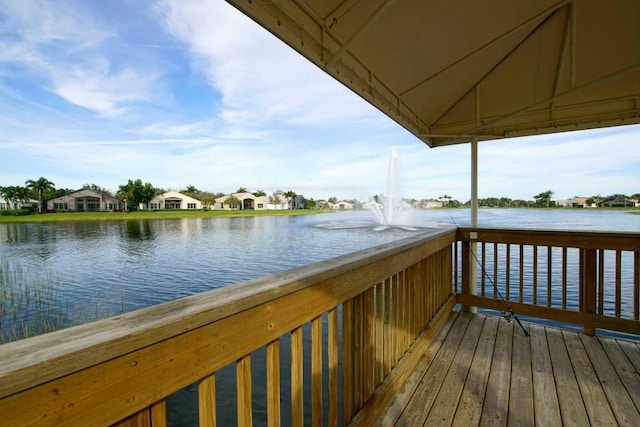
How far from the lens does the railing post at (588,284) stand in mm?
2566

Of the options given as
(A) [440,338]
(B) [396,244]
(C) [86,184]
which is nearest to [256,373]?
(A) [440,338]

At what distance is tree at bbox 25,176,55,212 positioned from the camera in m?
31.9

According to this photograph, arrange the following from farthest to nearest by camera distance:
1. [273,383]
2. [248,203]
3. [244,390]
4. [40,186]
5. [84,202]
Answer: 1. [248,203]
2. [84,202]
3. [40,186]
4. [273,383]
5. [244,390]

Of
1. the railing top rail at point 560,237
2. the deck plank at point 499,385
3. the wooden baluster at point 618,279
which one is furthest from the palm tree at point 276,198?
the wooden baluster at point 618,279

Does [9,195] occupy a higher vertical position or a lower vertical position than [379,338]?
higher

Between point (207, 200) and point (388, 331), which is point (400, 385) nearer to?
point (388, 331)

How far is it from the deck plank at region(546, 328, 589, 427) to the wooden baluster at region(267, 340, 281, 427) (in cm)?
157

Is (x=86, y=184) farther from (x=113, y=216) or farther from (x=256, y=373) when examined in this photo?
(x=256, y=373)

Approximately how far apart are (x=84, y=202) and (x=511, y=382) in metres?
43.6

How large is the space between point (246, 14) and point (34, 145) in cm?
2679

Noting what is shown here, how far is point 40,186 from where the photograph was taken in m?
33.2

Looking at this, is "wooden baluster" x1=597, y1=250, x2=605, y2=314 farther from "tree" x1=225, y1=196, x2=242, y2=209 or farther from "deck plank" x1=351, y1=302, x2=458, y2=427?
"tree" x1=225, y1=196, x2=242, y2=209

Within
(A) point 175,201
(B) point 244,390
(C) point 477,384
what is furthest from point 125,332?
(A) point 175,201

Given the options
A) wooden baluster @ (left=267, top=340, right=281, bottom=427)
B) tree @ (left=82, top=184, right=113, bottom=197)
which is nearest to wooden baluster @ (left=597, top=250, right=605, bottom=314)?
wooden baluster @ (left=267, top=340, right=281, bottom=427)
